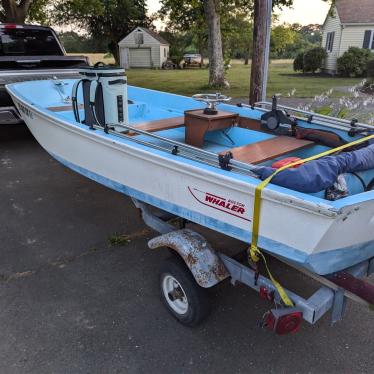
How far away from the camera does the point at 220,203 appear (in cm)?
250

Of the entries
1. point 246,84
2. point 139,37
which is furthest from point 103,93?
point 139,37

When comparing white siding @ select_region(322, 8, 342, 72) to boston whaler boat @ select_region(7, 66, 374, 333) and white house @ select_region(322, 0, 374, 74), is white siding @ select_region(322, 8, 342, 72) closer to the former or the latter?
white house @ select_region(322, 0, 374, 74)

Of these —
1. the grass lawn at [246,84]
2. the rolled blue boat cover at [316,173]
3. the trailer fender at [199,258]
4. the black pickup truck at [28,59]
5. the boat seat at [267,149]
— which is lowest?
the grass lawn at [246,84]

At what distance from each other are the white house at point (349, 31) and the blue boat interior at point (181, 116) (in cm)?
2297

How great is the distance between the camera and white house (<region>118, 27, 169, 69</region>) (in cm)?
3953

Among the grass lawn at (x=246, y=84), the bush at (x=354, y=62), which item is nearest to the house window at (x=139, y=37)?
the grass lawn at (x=246, y=84)

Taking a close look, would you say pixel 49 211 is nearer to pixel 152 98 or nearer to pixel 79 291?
pixel 79 291

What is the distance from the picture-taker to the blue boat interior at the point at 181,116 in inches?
134

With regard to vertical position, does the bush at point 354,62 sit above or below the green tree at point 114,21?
below

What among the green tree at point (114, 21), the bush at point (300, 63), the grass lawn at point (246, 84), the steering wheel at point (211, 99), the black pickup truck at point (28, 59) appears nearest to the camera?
the steering wheel at point (211, 99)

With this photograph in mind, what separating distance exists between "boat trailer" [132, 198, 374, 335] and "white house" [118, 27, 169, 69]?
127 ft

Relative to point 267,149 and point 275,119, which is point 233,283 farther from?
point 275,119

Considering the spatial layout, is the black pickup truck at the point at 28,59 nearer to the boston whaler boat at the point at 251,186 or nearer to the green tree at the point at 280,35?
the boston whaler boat at the point at 251,186

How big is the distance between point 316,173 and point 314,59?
26.4m
